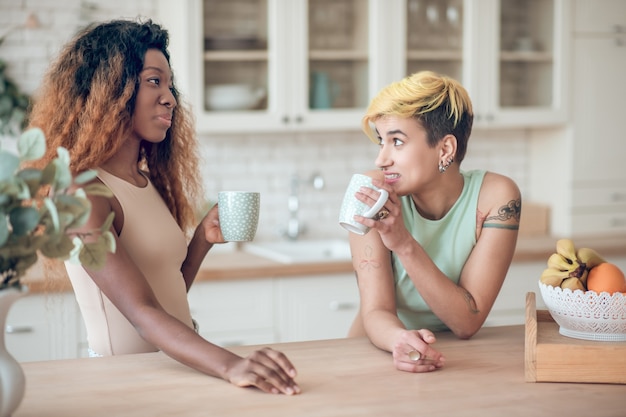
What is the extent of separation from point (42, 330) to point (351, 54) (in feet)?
5.94

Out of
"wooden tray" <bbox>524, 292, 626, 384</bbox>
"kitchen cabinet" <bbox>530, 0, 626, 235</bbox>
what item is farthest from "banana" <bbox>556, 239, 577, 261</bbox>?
"kitchen cabinet" <bbox>530, 0, 626, 235</bbox>

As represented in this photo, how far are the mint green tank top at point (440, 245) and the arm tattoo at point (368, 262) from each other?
9cm

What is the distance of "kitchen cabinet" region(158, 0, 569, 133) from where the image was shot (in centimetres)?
386

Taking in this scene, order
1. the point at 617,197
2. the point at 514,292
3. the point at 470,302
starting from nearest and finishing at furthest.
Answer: the point at 470,302 → the point at 514,292 → the point at 617,197

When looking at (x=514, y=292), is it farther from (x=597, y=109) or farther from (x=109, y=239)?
(x=109, y=239)

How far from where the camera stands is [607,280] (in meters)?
1.78

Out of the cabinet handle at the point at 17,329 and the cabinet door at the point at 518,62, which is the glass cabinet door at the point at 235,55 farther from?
the cabinet handle at the point at 17,329

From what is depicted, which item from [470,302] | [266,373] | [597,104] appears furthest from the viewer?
[597,104]

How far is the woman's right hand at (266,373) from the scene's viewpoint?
162 cm

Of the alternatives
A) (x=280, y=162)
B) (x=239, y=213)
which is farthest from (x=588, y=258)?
(x=280, y=162)

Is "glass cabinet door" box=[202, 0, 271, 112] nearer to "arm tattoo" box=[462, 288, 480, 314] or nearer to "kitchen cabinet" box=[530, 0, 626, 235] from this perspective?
"kitchen cabinet" box=[530, 0, 626, 235]

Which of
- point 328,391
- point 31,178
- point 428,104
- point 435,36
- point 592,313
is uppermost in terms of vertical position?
point 435,36

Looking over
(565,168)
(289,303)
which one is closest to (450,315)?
(289,303)

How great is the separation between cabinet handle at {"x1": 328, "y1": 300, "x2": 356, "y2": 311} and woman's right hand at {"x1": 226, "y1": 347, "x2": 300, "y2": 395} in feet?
6.73
